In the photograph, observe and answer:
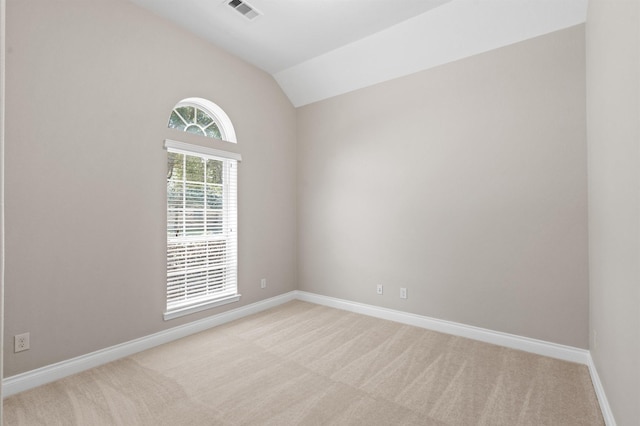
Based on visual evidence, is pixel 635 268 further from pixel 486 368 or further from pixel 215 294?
pixel 215 294

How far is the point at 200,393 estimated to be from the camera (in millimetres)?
2260

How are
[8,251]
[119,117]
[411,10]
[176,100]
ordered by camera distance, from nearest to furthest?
[8,251] → [119,117] → [411,10] → [176,100]

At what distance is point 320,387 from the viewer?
234 centimetres

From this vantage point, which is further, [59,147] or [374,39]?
[374,39]

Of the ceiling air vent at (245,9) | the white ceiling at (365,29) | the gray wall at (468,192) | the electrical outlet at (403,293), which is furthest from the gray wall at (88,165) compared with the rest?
the electrical outlet at (403,293)

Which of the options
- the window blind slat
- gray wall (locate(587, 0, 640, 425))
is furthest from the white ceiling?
the window blind slat

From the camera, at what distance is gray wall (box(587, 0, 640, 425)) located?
1.40 meters

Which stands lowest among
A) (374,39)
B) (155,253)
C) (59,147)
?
(155,253)

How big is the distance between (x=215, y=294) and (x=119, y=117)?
2.02 metres

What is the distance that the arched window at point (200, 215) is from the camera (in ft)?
10.7

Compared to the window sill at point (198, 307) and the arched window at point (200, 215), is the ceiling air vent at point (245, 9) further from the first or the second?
the window sill at point (198, 307)

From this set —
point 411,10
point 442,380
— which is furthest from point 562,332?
point 411,10

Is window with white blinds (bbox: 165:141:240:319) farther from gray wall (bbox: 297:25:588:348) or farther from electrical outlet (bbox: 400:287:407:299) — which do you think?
electrical outlet (bbox: 400:287:407:299)

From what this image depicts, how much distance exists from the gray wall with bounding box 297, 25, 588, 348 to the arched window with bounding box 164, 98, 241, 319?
1.23 m
